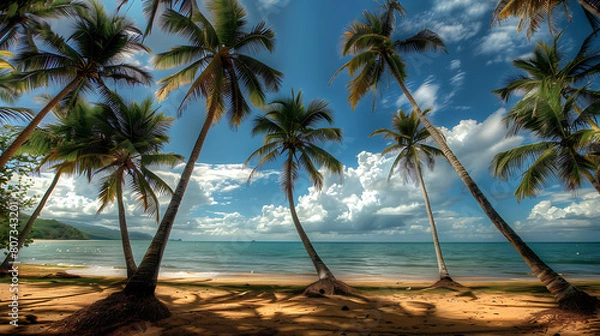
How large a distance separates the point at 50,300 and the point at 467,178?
12.6 metres

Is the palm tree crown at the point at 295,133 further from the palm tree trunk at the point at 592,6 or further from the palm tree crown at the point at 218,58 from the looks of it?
the palm tree trunk at the point at 592,6

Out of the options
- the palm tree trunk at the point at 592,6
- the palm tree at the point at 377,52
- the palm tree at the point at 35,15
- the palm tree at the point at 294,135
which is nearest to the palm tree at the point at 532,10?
the palm tree trunk at the point at 592,6

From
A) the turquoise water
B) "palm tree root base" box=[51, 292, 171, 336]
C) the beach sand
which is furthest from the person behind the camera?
the turquoise water

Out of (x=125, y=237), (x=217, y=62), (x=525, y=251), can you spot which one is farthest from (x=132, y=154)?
(x=525, y=251)

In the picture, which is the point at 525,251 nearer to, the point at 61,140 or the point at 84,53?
the point at 84,53

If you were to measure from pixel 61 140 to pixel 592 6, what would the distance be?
2139 cm

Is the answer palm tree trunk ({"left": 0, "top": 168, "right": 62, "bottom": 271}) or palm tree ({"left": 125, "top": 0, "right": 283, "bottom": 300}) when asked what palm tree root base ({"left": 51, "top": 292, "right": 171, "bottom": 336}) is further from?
palm tree trunk ({"left": 0, "top": 168, "right": 62, "bottom": 271})

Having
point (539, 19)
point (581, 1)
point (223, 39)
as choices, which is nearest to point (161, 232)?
point (223, 39)

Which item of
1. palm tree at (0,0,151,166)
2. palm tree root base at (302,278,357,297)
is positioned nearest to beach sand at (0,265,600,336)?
palm tree root base at (302,278,357,297)

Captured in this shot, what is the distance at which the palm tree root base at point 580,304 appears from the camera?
17.8 ft

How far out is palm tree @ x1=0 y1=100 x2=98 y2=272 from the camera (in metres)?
11.7

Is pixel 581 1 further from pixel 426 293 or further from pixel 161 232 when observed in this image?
pixel 161 232

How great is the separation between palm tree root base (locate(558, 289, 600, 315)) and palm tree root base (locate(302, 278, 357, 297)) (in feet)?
19.0

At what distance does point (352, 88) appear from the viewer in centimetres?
1197
